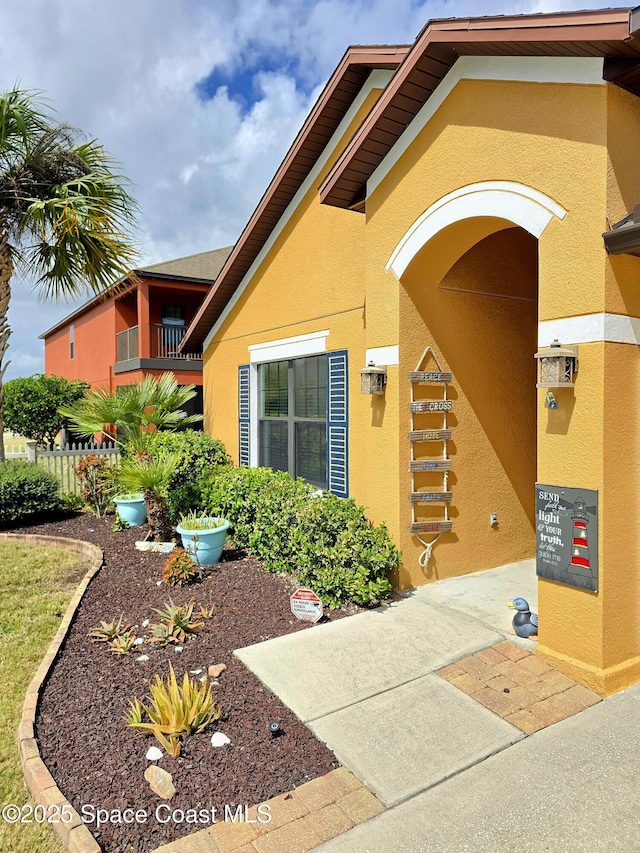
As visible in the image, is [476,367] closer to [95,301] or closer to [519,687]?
[519,687]

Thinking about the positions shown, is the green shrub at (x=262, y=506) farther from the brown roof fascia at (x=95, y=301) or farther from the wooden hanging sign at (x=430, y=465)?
the brown roof fascia at (x=95, y=301)

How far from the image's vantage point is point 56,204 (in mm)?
9367

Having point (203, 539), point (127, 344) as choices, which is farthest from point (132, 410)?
point (127, 344)

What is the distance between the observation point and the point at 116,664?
14.5 feet

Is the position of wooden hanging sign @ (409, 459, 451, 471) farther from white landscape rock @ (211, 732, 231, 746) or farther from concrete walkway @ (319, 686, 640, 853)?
white landscape rock @ (211, 732, 231, 746)

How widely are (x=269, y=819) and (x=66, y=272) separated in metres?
10.0

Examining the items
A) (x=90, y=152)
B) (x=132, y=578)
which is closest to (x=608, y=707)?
(x=132, y=578)

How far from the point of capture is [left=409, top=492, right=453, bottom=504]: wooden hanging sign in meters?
5.79

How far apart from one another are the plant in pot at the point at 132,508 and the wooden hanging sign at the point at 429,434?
533 cm

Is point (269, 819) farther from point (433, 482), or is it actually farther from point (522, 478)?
point (522, 478)

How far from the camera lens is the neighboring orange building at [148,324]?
16.1 meters

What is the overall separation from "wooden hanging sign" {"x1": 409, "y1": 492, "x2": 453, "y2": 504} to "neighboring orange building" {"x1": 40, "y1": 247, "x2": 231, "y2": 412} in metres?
10.8

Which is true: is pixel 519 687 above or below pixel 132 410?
below

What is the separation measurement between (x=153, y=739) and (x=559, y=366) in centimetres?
376
